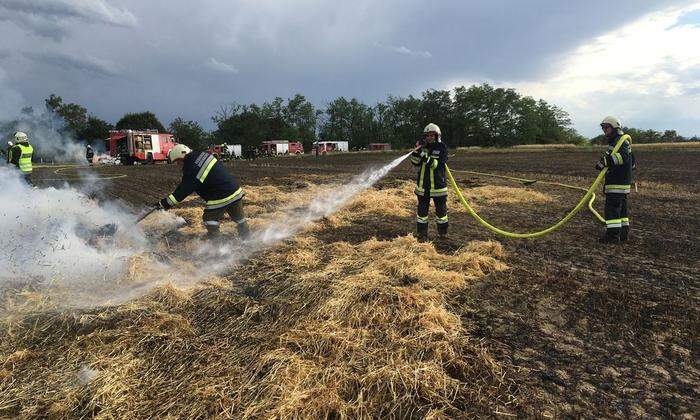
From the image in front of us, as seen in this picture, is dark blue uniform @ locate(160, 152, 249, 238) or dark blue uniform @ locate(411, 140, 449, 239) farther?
dark blue uniform @ locate(411, 140, 449, 239)

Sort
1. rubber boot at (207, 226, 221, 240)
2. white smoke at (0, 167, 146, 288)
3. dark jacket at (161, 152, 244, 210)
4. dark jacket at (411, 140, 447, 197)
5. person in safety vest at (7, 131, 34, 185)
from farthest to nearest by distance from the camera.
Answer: person in safety vest at (7, 131, 34, 185)
dark jacket at (411, 140, 447, 197)
rubber boot at (207, 226, 221, 240)
dark jacket at (161, 152, 244, 210)
white smoke at (0, 167, 146, 288)

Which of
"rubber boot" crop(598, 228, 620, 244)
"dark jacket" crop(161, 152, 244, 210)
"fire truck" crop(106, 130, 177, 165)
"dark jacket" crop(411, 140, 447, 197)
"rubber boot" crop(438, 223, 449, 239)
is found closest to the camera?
"dark jacket" crop(161, 152, 244, 210)

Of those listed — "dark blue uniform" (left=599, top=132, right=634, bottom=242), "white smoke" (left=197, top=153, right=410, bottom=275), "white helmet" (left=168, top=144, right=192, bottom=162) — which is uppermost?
"white helmet" (left=168, top=144, right=192, bottom=162)

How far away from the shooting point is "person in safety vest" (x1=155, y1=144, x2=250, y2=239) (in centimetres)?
638

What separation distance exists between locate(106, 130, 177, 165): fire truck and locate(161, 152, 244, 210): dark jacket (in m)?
35.5

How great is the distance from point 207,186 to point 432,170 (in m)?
3.88

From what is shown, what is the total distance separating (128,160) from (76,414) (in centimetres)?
4136

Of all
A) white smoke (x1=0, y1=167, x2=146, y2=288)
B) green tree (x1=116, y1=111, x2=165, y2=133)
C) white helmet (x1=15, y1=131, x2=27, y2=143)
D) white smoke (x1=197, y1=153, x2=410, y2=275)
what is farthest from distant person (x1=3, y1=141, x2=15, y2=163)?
green tree (x1=116, y1=111, x2=165, y2=133)

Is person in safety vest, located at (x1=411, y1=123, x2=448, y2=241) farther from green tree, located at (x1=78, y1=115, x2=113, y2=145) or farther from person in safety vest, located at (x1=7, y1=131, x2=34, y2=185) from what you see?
green tree, located at (x1=78, y1=115, x2=113, y2=145)

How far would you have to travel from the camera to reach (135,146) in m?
38.5

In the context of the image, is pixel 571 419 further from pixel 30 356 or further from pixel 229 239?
pixel 229 239

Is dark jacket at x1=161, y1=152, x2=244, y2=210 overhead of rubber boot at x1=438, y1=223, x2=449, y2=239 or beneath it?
overhead

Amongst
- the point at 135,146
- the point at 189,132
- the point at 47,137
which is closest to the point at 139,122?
the point at 189,132

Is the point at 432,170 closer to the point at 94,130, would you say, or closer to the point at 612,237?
the point at 612,237
